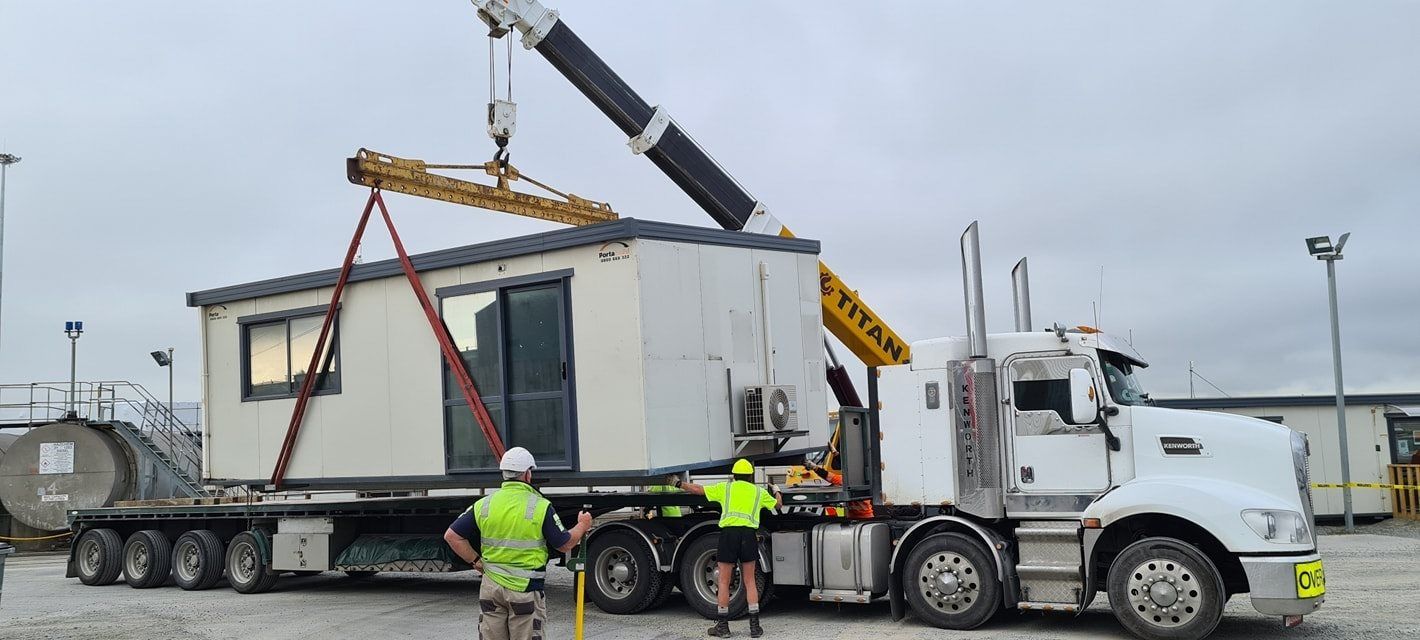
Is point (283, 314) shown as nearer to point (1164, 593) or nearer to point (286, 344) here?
point (286, 344)

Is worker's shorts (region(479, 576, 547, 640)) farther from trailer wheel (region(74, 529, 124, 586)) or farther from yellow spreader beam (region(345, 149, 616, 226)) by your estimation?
trailer wheel (region(74, 529, 124, 586))

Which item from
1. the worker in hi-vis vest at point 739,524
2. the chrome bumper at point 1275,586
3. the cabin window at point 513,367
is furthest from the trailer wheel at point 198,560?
the chrome bumper at point 1275,586

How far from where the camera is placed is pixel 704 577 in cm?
1187

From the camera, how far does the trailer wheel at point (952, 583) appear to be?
34.3 feet

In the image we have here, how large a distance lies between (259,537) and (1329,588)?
13246 millimetres

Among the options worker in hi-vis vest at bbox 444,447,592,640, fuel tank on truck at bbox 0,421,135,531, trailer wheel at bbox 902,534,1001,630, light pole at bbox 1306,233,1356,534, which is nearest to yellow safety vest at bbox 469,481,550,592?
worker in hi-vis vest at bbox 444,447,592,640

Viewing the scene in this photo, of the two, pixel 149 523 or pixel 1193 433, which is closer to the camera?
pixel 1193 433

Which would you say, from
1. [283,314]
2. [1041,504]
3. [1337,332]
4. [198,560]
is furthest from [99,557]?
[1337,332]

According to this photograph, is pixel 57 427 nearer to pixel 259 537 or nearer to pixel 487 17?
pixel 259 537

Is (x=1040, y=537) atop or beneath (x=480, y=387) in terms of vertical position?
beneath

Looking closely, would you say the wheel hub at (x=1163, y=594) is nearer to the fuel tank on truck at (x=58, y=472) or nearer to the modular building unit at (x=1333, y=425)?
the modular building unit at (x=1333, y=425)

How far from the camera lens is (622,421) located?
11.4 meters

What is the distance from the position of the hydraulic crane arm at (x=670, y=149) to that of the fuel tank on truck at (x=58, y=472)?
17.1m

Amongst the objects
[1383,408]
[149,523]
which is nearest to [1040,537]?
[149,523]
